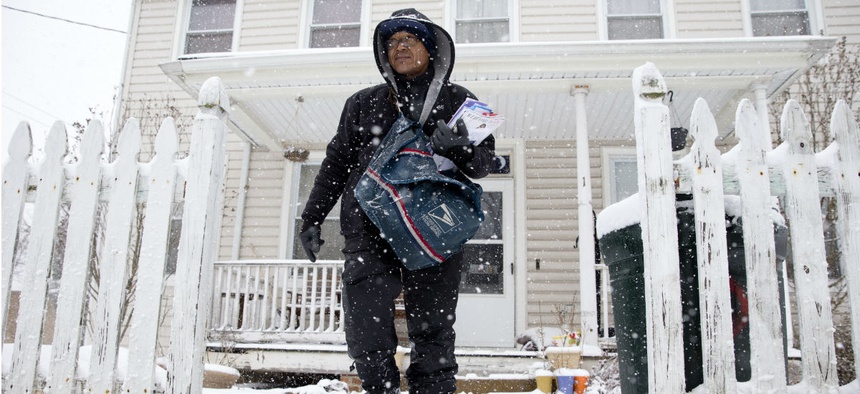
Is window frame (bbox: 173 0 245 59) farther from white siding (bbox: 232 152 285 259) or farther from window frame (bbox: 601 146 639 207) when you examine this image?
window frame (bbox: 601 146 639 207)

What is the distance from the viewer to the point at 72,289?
2.18 meters

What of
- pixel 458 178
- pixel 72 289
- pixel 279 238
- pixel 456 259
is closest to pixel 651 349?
pixel 456 259

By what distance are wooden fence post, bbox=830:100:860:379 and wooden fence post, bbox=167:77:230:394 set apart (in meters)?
2.25

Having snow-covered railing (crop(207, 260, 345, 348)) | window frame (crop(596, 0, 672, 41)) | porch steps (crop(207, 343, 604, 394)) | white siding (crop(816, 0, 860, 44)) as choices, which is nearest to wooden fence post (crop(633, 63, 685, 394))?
porch steps (crop(207, 343, 604, 394))

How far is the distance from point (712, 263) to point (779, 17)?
8.12 metres

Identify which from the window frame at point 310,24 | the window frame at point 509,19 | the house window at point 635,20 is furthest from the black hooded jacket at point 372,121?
the house window at point 635,20

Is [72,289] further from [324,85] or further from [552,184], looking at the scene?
[552,184]

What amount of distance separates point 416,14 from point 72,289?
1803 mm

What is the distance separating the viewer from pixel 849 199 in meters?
1.86

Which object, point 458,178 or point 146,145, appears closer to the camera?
point 458,178

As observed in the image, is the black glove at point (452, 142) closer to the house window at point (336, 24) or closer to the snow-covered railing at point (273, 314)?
the snow-covered railing at point (273, 314)

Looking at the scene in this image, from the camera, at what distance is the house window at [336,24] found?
870 cm

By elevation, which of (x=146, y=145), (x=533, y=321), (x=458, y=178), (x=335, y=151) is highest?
(x=146, y=145)

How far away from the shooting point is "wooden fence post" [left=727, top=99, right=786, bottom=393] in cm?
172
